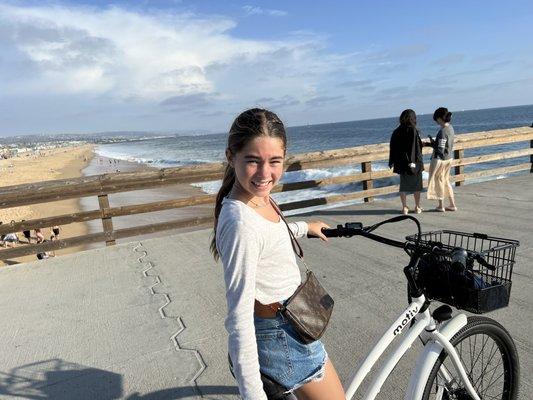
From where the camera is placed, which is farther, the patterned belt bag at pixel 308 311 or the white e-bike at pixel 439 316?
the white e-bike at pixel 439 316

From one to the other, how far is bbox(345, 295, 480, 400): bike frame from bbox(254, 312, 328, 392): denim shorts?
0.36 meters

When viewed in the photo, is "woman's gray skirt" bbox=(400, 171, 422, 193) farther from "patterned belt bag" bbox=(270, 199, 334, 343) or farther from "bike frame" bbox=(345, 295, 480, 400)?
"patterned belt bag" bbox=(270, 199, 334, 343)

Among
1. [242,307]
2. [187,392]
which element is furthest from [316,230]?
[187,392]

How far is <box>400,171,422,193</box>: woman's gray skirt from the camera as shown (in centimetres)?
722

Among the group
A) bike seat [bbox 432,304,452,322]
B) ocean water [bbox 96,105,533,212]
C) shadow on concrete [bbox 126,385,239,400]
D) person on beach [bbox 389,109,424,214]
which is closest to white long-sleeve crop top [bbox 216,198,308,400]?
ocean water [bbox 96,105,533,212]

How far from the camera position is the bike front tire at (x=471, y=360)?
6.62 ft

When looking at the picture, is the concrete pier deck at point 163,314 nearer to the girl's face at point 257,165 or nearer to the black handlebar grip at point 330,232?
the black handlebar grip at point 330,232

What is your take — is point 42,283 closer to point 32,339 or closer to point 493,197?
point 32,339

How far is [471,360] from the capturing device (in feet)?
7.58

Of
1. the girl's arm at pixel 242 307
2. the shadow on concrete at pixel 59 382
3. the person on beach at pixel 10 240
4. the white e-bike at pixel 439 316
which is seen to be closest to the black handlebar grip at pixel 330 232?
the white e-bike at pixel 439 316

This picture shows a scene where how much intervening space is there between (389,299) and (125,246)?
13.6 ft

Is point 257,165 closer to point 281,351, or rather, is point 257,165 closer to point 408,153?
point 281,351

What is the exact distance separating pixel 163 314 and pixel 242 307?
9.42 feet

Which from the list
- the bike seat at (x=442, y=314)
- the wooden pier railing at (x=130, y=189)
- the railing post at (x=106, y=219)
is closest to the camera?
the bike seat at (x=442, y=314)
